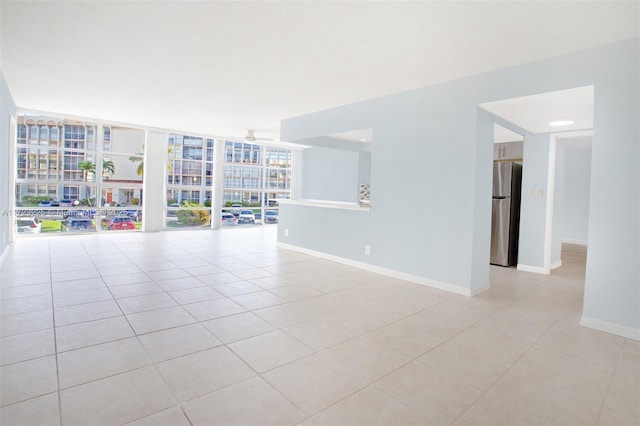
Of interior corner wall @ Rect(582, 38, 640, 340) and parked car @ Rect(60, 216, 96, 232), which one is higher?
interior corner wall @ Rect(582, 38, 640, 340)

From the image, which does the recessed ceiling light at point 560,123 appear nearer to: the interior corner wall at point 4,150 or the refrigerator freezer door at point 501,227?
the refrigerator freezer door at point 501,227

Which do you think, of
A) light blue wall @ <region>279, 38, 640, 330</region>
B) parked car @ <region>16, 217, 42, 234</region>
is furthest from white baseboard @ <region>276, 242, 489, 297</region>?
parked car @ <region>16, 217, 42, 234</region>

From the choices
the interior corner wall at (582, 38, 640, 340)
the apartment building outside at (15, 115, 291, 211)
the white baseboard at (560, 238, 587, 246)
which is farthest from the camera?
the white baseboard at (560, 238, 587, 246)

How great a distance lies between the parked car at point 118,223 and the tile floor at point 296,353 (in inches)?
149

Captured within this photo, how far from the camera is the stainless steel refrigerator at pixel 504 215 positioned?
5.43m

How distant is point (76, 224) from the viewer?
7.47 m

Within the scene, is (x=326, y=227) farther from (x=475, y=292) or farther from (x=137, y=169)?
(x=137, y=169)

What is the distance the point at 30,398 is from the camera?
1.72 metres

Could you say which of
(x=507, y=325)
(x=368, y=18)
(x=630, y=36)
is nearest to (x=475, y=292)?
(x=507, y=325)

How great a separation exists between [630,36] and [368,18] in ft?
6.84

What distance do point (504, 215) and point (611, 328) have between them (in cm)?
282

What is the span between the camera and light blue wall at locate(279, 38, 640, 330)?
108 inches

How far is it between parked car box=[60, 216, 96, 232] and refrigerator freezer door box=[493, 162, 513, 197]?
8.29 meters

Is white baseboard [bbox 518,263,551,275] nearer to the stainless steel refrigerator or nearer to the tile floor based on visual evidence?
the stainless steel refrigerator
